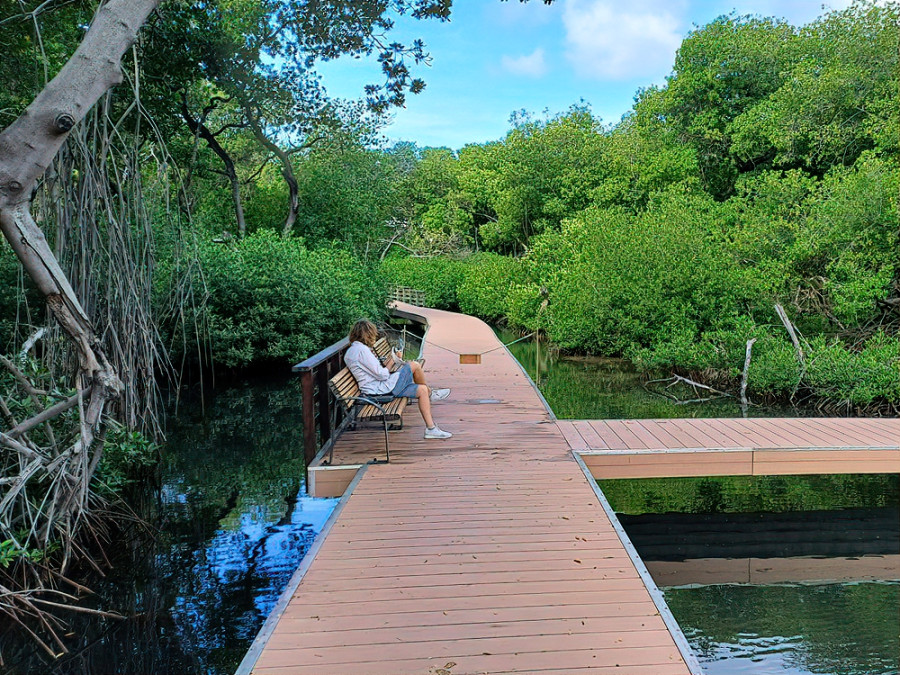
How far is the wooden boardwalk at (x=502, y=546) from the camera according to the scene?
122 inches

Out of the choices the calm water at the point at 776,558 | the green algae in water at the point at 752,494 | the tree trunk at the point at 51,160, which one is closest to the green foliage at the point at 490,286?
the green algae in water at the point at 752,494

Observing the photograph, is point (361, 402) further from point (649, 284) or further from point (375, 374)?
point (649, 284)

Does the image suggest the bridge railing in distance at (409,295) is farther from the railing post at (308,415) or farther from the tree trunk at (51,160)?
the tree trunk at (51,160)

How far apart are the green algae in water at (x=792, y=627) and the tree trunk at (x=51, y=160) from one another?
4.44 meters

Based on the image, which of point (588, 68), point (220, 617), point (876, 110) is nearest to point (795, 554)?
point (220, 617)

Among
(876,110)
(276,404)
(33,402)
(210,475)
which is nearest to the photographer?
(33,402)

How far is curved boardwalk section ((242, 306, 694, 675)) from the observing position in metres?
3.06

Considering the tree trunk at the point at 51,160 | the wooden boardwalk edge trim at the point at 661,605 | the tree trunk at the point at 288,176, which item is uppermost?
the tree trunk at the point at 288,176

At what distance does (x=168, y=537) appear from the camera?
655 centimetres

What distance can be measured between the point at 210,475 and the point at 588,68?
65.5 meters

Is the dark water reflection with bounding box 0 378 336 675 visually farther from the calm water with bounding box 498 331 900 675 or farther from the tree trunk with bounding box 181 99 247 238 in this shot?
the tree trunk with bounding box 181 99 247 238

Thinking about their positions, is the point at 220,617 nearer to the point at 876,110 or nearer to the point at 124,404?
the point at 124,404

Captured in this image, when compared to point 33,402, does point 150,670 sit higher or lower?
lower

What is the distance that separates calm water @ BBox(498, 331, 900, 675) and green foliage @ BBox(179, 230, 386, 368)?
9536mm
